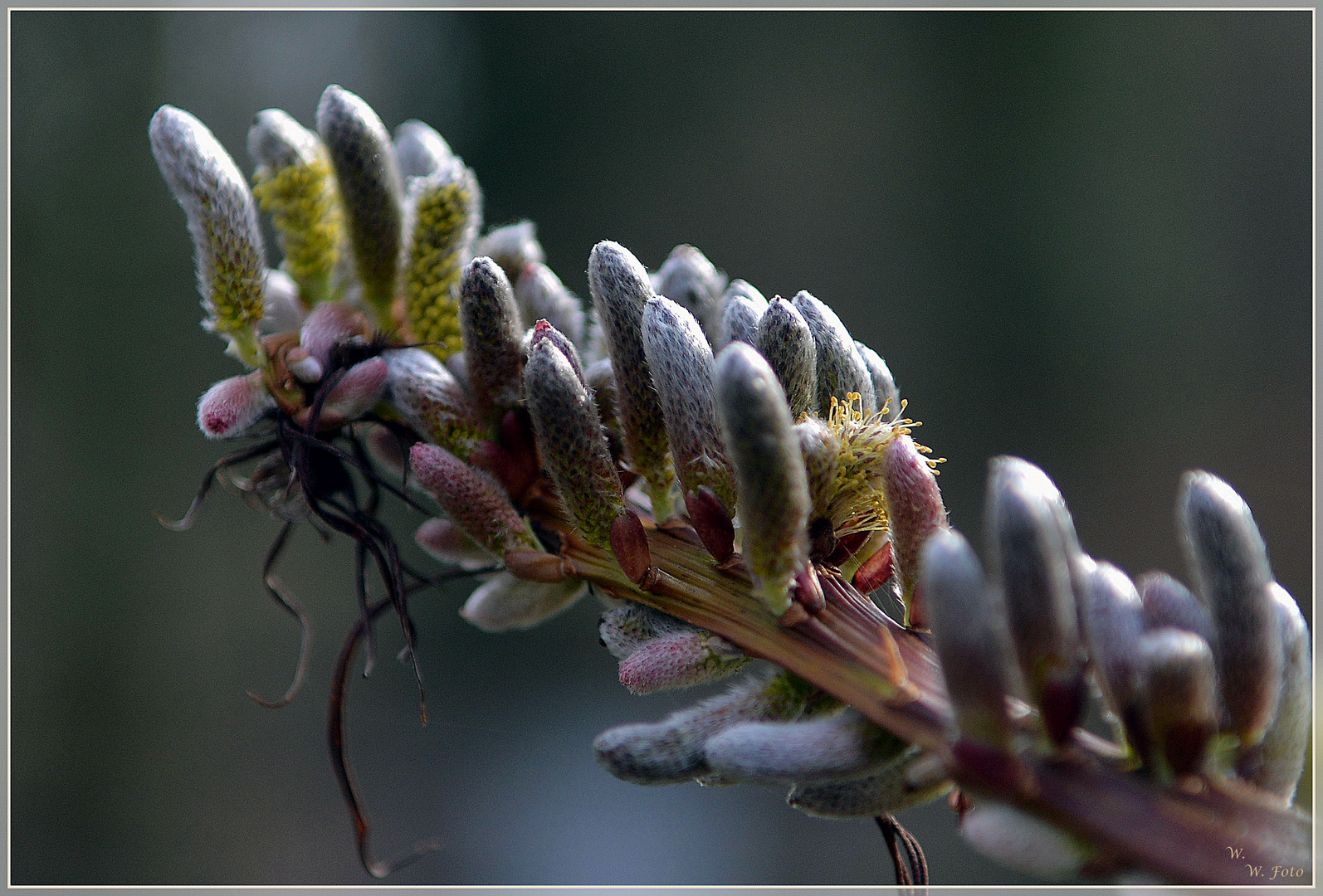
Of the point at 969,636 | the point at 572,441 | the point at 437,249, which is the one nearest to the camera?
the point at 969,636

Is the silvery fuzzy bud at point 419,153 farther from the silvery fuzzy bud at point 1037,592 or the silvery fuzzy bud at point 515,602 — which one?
the silvery fuzzy bud at point 1037,592

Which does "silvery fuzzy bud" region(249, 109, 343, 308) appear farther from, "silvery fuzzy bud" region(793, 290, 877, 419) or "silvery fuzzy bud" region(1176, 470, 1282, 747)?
"silvery fuzzy bud" region(1176, 470, 1282, 747)

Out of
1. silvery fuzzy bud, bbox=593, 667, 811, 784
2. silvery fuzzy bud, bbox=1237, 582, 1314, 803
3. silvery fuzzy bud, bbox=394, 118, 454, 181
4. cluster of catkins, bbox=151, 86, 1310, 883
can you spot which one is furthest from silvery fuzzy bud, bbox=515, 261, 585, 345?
silvery fuzzy bud, bbox=1237, 582, 1314, 803

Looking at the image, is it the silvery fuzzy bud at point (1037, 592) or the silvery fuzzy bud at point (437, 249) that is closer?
the silvery fuzzy bud at point (1037, 592)

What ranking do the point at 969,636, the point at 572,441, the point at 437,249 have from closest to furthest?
the point at 969,636 < the point at 572,441 < the point at 437,249

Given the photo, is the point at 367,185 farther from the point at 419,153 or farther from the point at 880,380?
the point at 880,380

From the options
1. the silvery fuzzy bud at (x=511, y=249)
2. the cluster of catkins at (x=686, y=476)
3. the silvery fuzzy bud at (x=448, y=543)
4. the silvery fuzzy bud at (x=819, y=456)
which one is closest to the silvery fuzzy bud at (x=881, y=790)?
the cluster of catkins at (x=686, y=476)

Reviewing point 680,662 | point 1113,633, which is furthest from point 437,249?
point 1113,633

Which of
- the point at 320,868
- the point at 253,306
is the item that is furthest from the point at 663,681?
the point at 320,868
